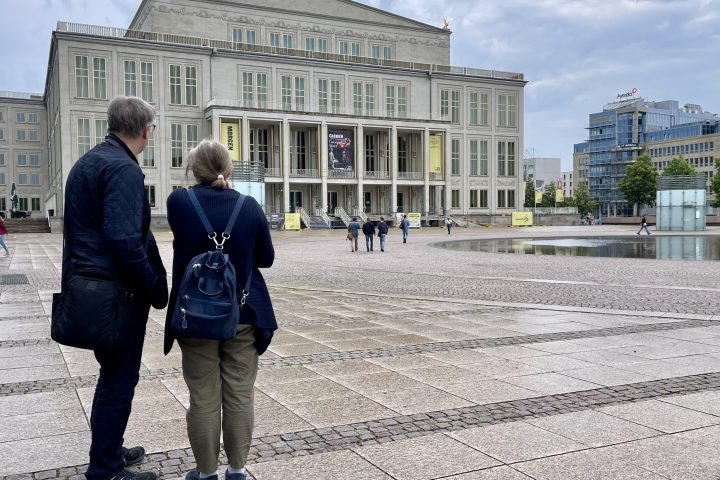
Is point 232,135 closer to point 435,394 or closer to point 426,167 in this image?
point 426,167

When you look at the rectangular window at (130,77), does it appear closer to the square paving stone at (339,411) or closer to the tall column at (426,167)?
the tall column at (426,167)

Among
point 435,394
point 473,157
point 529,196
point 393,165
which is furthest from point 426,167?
point 529,196

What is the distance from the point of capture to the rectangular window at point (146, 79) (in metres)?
60.0

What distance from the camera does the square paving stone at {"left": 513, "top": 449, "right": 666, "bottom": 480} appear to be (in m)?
3.87

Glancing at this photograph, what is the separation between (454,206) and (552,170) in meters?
101

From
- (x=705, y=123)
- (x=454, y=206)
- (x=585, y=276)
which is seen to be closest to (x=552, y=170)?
(x=705, y=123)

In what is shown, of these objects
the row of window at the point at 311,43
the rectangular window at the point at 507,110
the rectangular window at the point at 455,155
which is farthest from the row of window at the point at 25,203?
the rectangular window at the point at 507,110

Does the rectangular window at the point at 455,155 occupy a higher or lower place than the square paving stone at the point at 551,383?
higher

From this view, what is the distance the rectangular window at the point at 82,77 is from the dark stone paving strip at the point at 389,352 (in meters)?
57.5

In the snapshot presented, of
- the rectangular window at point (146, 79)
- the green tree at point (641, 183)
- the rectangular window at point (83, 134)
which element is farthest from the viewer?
the green tree at point (641, 183)

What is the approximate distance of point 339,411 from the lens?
5.18 m

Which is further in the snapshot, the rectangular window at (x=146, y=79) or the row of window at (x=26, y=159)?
the row of window at (x=26, y=159)

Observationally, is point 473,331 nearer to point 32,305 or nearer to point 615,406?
point 615,406

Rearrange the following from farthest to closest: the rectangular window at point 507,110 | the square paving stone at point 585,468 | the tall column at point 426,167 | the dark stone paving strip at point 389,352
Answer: the rectangular window at point 507,110, the tall column at point 426,167, the dark stone paving strip at point 389,352, the square paving stone at point 585,468
